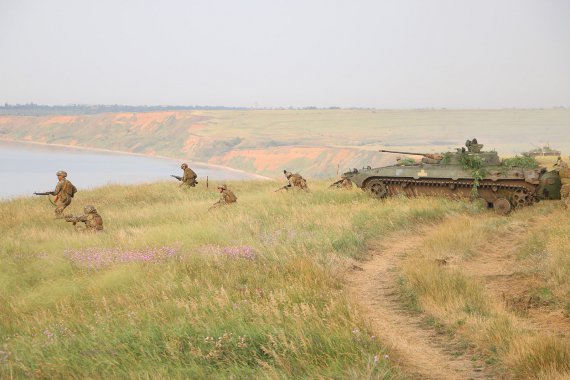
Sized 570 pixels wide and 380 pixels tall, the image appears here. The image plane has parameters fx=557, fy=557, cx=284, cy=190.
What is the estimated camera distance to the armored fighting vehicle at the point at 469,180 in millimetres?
16344

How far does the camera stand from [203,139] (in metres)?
96.0

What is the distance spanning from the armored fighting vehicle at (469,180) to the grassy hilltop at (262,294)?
3.24 ft

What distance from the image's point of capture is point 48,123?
415ft

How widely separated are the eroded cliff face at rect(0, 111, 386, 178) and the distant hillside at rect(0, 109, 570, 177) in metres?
0.14

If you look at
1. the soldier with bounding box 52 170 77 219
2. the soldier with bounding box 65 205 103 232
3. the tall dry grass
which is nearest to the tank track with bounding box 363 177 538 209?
the tall dry grass

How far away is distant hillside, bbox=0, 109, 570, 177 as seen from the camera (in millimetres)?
75375

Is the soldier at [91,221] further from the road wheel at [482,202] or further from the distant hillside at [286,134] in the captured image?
the distant hillside at [286,134]

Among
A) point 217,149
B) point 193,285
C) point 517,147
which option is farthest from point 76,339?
point 217,149

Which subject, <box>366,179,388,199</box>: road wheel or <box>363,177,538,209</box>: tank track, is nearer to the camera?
<box>363,177,538,209</box>: tank track

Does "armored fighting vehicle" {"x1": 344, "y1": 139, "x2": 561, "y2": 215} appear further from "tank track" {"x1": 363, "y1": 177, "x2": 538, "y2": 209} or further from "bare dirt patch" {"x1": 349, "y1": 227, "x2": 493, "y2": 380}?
"bare dirt patch" {"x1": 349, "y1": 227, "x2": 493, "y2": 380}

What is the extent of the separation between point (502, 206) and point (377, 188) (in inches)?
173

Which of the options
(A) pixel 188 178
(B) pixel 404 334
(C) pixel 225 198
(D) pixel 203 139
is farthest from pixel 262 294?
(D) pixel 203 139

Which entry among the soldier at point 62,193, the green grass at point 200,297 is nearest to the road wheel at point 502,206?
the green grass at point 200,297

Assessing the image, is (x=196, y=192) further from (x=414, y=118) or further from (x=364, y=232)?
(x=414, y=118)
